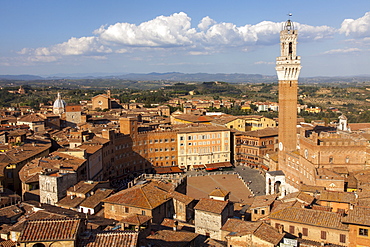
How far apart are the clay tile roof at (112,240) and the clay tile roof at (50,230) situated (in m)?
0.54

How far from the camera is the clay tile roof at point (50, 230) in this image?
40.0ft

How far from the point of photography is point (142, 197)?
91.2ft

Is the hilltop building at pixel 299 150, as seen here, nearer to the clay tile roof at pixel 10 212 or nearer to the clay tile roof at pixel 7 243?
the clay tile roof at pixel 10 212

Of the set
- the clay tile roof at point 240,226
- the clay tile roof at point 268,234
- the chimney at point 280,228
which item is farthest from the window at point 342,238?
the clay tile roof at point 240,226

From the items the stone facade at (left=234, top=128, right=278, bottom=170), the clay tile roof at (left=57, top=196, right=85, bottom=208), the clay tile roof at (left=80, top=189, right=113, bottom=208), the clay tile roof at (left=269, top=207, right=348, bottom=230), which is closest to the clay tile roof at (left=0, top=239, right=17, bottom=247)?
the clay tile roof at (left=57, top=196, right=85, bottom=208)

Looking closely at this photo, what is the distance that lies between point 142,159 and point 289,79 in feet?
86.2

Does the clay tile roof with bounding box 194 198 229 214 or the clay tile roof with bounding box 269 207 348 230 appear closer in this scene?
the clay tile roof with bounding box 269 207 348 230

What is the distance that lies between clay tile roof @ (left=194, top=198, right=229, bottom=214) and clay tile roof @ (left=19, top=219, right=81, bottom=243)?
14617 millimetres

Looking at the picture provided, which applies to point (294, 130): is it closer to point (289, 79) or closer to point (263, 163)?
point (289, 79)

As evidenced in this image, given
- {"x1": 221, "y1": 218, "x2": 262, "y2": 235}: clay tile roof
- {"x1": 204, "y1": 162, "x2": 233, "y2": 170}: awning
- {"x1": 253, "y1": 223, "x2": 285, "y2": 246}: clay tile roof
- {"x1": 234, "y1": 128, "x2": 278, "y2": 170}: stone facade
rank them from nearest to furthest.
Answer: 1. {"x1": 253, "y1": 223, "x2": 285, "y2": 246}: clay tile roof
2. {"x1": 221, "y1": 218, "x2": 262, "y2": 235}: clay tile roof
3. {"x1": 204, "y1": 162, "x2": 233, "y2": 170}: awning
4. {"x1": 234, "y1": 128, "x2": 278, "y2": 170}: stone facade

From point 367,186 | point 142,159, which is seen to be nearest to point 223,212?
point 367,186

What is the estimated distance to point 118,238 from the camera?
1249 centimetres

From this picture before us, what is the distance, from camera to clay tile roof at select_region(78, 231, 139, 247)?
1229cm

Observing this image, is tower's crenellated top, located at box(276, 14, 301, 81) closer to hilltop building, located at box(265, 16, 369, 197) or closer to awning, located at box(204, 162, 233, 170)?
hilltop building, located at box(265, 16, 369, 197)
